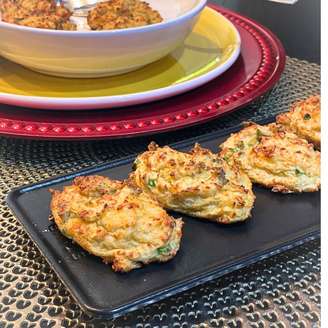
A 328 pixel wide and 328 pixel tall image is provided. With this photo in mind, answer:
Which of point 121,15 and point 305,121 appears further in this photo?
point 121,15

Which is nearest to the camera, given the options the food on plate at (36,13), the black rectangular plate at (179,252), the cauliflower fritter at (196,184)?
the black rectangular plate at (179,252)

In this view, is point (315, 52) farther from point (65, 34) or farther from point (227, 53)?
point (65, 34)

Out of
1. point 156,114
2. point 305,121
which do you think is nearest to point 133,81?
point 156,114

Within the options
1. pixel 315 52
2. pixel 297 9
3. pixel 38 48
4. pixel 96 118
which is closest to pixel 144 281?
pixel 96 118

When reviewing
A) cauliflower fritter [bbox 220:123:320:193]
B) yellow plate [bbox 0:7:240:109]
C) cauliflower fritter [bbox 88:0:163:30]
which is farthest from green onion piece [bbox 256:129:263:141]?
cauliflower fritter [bbox 88:0:163:30]

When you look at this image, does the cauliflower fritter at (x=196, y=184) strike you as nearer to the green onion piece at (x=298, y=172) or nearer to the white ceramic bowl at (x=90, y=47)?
the green onion piece at (x=298, y=172)

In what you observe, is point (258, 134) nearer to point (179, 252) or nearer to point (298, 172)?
point (298, 172)

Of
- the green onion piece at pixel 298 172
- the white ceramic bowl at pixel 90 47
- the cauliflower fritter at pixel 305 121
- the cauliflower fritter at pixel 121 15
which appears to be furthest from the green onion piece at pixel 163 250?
the cauliflower fritter at pixel 121 15
